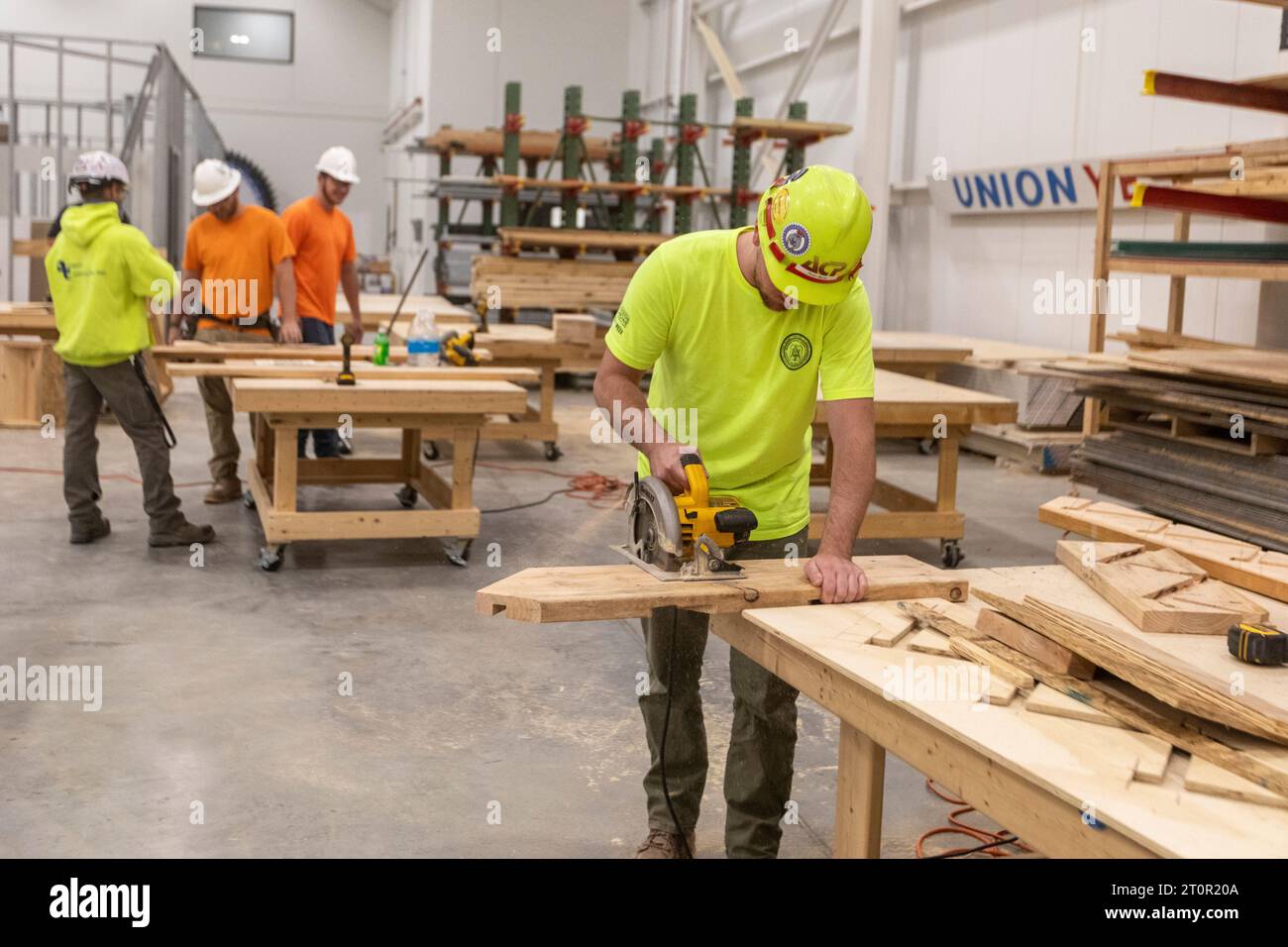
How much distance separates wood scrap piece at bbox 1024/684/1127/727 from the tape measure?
1.47 feet

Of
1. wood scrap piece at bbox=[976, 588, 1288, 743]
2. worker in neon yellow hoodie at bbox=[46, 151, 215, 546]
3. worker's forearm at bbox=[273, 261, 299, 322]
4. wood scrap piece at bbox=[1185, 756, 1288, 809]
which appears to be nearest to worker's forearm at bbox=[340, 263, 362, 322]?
worker's forearm at bbox=[273, 261, 299, 322]

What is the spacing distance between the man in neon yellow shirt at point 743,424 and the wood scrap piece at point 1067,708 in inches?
25.4

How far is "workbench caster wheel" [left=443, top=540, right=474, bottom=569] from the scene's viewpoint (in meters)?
6.61

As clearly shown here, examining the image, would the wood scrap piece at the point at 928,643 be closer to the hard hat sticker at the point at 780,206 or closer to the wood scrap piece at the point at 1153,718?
the wood scrap piece at the point at 1153,718

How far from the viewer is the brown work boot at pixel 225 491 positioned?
7.83 metres

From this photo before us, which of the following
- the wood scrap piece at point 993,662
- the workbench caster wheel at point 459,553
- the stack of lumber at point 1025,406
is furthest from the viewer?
the stack of lumber at point 1025,406

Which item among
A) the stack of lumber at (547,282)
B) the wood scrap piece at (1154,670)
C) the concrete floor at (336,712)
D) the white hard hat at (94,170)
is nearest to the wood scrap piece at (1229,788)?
the wood scrap piece at (1154,670)

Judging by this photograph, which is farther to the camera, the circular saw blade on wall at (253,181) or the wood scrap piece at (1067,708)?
the circular saw blade on wall at (253,181)

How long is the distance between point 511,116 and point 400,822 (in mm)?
10906

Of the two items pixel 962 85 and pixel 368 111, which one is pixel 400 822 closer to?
pixel 962 85
